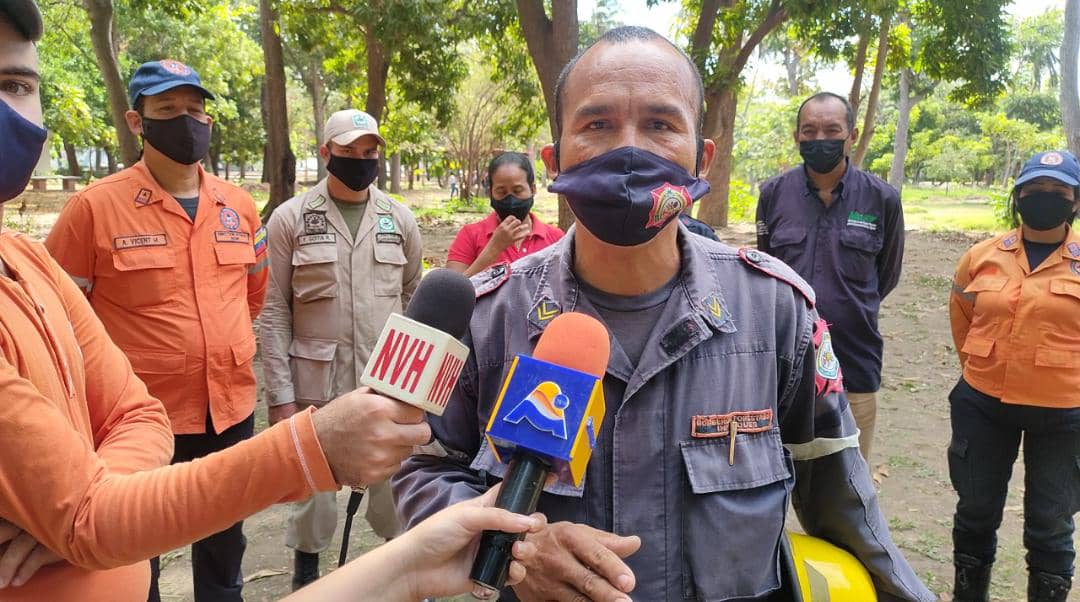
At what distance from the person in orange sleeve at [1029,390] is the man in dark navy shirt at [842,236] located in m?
0.46

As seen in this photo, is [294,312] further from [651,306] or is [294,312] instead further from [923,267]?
[923,267]

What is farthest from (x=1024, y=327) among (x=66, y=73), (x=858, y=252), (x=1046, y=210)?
(x=66, y=73)

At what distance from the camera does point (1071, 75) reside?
12.2 meters

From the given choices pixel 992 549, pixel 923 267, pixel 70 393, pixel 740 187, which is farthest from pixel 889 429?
pixel 740 187

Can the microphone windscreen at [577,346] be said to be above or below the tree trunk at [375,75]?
below

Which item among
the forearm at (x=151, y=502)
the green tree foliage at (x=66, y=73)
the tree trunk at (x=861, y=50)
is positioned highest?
the green tree foliage at (x=66, y=73)

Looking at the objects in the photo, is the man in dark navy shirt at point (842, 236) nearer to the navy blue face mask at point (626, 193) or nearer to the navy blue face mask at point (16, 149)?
the navy blue face mask at point (626, 193)

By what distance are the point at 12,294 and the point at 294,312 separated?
229 cm

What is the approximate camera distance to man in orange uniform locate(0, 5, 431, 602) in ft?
3.65

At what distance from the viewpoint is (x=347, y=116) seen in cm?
379

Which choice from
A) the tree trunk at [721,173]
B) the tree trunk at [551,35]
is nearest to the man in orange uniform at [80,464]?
the tree trunk at [551,35]

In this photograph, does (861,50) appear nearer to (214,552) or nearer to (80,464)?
(214,552)

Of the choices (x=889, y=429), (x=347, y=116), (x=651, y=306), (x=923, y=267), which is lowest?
(x=889, y=429)

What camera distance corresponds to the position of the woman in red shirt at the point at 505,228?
13.1ft
